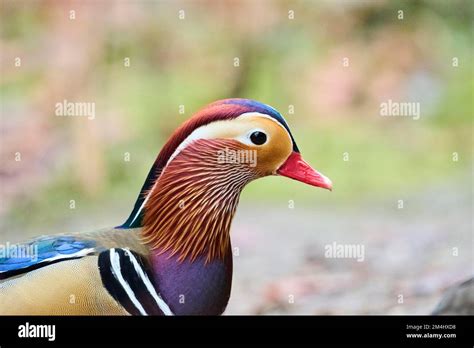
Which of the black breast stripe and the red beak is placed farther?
the red beak

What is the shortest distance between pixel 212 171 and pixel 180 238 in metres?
0.22

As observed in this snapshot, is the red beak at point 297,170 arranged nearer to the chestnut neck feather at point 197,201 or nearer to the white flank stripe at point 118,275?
the chestnut neck feather at point 197,201

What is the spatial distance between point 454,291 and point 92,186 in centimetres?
132

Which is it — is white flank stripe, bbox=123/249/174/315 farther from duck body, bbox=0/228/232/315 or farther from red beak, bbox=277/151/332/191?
red beak, bbox=277/151/332/191

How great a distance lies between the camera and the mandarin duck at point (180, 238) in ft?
7.76

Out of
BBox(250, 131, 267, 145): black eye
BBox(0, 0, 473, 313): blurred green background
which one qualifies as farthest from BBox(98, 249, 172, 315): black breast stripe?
BBox(0, 0, 473, 313): blurred green background

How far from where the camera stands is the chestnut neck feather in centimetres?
243

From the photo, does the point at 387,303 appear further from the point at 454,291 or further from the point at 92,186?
the point at 92,186

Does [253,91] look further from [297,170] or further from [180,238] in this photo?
[180,238]

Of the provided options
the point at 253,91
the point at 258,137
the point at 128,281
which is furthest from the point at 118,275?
the point at 253,91

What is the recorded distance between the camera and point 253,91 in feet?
9.77

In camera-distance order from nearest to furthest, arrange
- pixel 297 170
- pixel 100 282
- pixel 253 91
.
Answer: pixel 100 282 → pixel 297 170 → pixel 253 91

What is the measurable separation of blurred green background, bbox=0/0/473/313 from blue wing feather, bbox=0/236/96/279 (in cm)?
55

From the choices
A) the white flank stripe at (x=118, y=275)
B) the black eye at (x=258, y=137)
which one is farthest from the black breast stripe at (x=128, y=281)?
the black eye at (x=258, y=137)
